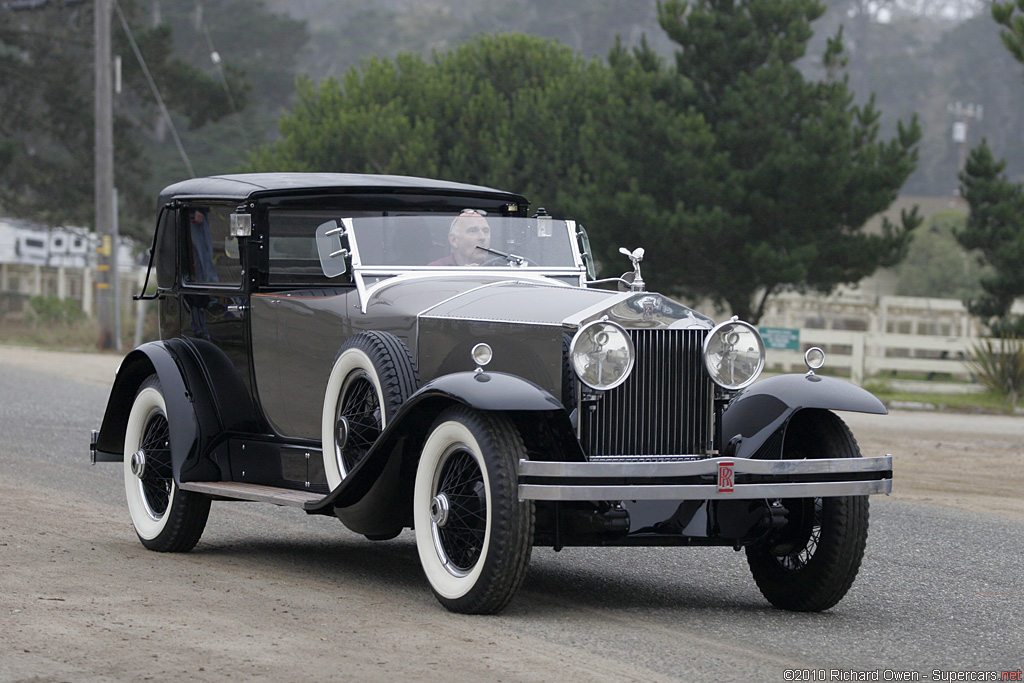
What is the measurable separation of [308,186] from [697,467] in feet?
9.74

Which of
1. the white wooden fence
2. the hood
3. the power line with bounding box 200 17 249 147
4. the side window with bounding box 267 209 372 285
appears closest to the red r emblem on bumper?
the hood

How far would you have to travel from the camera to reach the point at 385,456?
6.46m

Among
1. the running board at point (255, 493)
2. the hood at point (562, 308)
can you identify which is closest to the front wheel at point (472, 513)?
the hood at point (562, 308)

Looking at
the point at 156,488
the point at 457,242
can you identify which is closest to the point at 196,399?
the point at 156,488

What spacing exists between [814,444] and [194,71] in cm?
3418

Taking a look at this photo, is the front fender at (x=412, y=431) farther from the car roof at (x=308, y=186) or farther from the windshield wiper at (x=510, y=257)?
the car roof at (x=308, y=186)

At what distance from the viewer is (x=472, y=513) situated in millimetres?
6098

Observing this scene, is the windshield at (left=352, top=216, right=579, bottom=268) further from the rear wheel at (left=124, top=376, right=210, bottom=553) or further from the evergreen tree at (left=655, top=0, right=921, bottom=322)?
the evergreen tree at (left=655, top=0, right=921, bottom=322)

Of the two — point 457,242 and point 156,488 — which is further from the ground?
point 457,242

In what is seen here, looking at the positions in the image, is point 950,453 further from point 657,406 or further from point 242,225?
point 242,225

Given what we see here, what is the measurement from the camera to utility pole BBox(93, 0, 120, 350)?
30.5 meters

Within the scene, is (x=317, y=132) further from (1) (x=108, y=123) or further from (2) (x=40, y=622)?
(2) (x=40, y=622)

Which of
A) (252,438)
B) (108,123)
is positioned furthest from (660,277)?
(252,438)

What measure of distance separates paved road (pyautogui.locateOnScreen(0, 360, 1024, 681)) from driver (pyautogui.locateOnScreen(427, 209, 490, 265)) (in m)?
1.66
